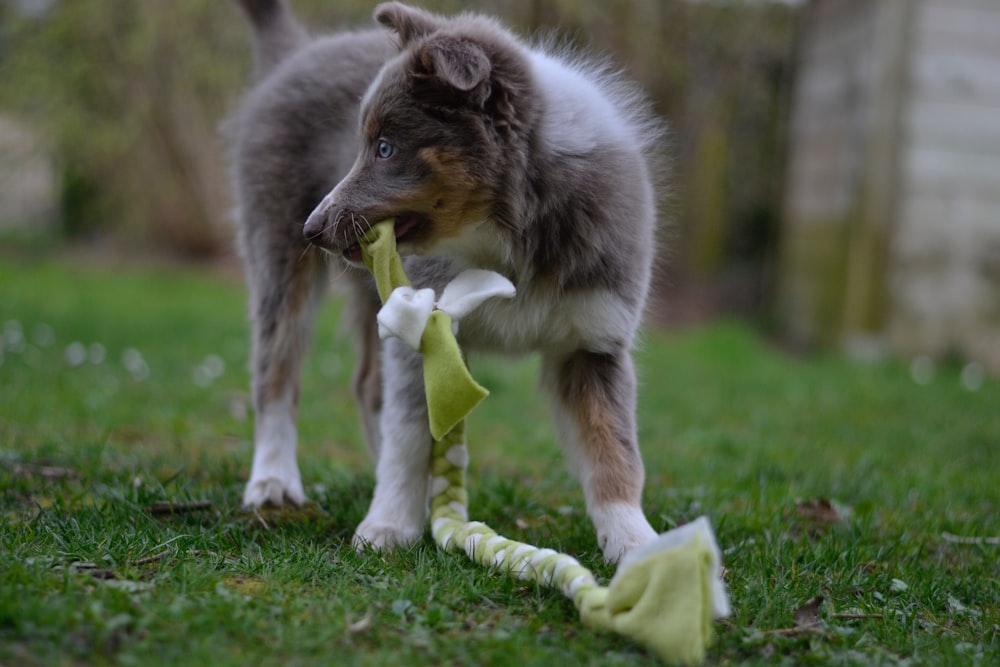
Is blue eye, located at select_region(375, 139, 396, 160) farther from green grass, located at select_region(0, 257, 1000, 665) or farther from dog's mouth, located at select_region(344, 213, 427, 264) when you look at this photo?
green grass, located at select_region(0, 257, 1000, 665)

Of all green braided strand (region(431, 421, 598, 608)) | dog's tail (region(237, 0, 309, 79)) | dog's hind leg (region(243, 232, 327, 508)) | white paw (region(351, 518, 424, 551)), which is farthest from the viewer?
dog's tail (region(237, 0, 309, 79))

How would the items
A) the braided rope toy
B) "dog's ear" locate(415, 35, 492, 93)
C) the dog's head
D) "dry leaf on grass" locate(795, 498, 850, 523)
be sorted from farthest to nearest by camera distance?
1. "dry leaf on grass" locate(795, 498, 850, 523)
2. the dog's head
3. "dog's ear" locate(415, 35, 492, 93)
4. the braided rope toy

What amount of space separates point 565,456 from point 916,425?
339 centimetres

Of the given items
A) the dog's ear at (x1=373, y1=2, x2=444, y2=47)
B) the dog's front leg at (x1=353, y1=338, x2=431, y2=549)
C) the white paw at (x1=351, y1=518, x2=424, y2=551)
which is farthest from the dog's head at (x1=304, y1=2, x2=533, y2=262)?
the white paw at (x1=351, y1=518, x2=424, y2=551)

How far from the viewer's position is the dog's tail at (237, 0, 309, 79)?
4758 millimetres

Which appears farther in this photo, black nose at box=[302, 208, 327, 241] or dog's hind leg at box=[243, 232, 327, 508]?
dog's hind leg at box=[243, 232, 327, 508]

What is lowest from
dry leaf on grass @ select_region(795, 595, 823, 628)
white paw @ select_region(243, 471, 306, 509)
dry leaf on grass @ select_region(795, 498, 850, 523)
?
dry leaf on grass @ select_region(795, 498, 850, 523)

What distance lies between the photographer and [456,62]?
303 centimetres

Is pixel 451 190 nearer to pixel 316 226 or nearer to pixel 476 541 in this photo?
pixel 316 226

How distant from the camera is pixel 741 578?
122 inches

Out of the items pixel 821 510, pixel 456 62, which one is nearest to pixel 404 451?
pixel 456 62

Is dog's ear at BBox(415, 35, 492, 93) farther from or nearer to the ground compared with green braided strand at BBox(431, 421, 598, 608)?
farther from the ground

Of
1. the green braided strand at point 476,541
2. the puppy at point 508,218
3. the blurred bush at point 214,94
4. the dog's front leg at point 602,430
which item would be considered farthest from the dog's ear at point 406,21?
the blurred bush at point 214,94

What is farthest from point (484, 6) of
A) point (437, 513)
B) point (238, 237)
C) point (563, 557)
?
point (563, 557)
